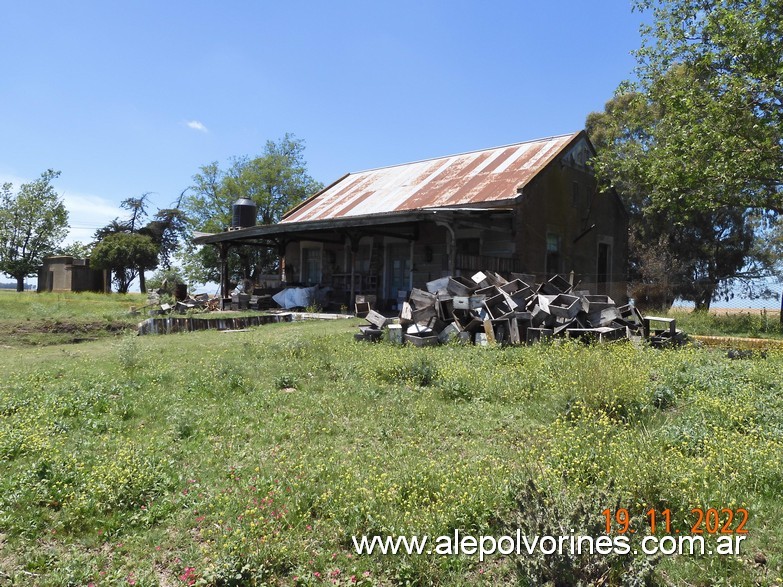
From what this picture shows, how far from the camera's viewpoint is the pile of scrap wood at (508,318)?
10039 millimetres

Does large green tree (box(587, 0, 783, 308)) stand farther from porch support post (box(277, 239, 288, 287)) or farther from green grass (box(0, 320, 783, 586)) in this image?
porch support post (box(277, 239, 288, 287))

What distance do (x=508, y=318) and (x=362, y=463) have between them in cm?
626

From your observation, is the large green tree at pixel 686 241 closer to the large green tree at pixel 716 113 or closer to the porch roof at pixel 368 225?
the large green tree at pixel 716 113

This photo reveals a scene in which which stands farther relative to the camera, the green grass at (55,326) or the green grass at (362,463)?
the green grass at (55,326)

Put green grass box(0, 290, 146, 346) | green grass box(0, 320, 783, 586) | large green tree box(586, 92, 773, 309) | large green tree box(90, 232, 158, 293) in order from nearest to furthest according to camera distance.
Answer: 1. green grass box(0, 320, 783, 586)
2. green grass box(0, 290, 146, 346)
3. large green tree box(586, 92, 773, 309)
4. large green tree box(90, 232, 158, 293)

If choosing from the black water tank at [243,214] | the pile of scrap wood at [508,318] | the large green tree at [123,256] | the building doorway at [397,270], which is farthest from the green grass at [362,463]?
the large green tree at [123,256]

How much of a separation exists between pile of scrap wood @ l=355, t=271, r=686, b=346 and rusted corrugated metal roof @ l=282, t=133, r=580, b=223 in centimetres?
648

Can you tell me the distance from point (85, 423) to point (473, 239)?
15198mm

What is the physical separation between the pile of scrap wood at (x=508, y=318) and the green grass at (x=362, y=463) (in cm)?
206

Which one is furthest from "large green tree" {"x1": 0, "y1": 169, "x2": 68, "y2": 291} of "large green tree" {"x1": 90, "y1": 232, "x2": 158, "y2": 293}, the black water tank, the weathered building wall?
the weathered building wall

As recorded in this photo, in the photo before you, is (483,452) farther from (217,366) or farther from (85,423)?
(217,366)

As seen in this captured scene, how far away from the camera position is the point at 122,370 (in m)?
8.42

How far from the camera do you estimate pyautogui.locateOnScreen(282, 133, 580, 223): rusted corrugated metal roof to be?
18.4m

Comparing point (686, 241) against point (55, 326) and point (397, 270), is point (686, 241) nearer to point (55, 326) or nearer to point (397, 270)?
point (397, 270)
